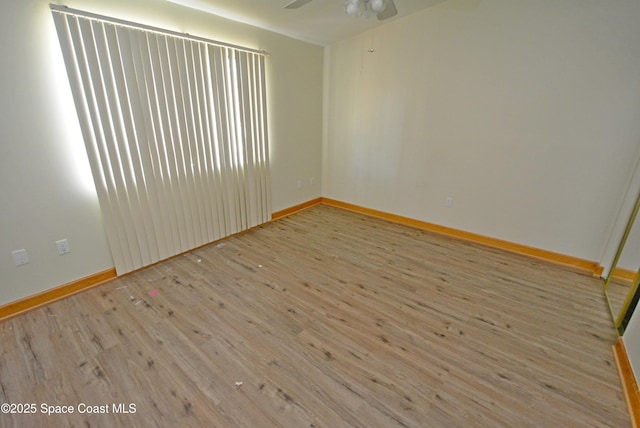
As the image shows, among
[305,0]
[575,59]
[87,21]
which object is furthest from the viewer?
[575,59]

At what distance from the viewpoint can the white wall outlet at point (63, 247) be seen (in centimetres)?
205

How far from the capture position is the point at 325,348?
66.4 inches

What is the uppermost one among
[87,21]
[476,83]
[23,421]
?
[87,21]

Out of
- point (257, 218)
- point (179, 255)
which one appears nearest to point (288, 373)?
point (179, 255)

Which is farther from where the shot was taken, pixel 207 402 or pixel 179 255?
pixel 179 255

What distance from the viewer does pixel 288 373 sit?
1521mm

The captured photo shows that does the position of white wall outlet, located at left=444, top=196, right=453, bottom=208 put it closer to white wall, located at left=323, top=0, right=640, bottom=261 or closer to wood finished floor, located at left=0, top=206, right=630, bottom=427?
white wall, located at left=323, top=0, right=640, bottom=261

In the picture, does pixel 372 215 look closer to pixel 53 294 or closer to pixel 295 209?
pixel 295 209

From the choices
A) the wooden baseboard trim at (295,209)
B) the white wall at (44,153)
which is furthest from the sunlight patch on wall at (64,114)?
the wooden baseboard trim at (295,209)

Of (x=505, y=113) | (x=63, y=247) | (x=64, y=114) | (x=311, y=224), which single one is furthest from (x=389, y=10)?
(x=63, y=247)

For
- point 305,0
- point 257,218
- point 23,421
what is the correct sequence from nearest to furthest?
point 23,421
point 305,0
point 257,218

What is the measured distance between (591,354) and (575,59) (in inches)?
93.2

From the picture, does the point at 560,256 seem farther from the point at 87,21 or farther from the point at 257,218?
the point at 87,21

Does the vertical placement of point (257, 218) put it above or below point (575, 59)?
below
